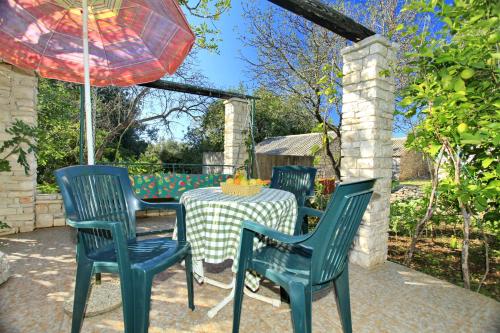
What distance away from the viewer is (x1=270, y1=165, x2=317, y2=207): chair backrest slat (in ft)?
10.9

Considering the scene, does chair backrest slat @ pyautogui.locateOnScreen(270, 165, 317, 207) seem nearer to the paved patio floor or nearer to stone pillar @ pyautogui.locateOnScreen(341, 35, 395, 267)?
stone pillar @ pyautogui.locateOnScreen(341, 35, 395, 267)

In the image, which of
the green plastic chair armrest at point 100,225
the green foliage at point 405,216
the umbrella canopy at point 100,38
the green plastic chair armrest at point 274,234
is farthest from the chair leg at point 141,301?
the green foliage at point 405,216

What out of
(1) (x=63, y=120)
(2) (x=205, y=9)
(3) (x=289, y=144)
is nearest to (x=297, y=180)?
(2) (x=205, y=9)

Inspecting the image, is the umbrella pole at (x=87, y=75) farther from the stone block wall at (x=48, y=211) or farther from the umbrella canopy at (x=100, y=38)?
the stone block wall at (x=48, y=211)

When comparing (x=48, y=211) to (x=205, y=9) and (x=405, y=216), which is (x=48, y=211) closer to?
(x=205, y=9)

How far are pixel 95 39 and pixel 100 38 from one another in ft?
0.15

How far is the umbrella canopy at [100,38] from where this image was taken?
2.12m

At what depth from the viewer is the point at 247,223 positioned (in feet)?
4.95

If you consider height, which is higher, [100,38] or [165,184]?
[100,38]

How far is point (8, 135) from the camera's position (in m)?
3.69

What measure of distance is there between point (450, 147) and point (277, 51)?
4.68 m

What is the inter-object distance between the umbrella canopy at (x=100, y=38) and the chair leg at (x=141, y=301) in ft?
6.23

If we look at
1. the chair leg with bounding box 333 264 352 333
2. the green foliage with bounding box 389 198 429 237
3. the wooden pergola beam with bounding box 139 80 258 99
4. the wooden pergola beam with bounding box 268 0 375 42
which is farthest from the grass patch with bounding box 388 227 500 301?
the wooden pergola beam with bounding box 139 80 258 99

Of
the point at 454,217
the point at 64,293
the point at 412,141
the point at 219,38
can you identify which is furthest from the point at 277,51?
the point at 64,293
